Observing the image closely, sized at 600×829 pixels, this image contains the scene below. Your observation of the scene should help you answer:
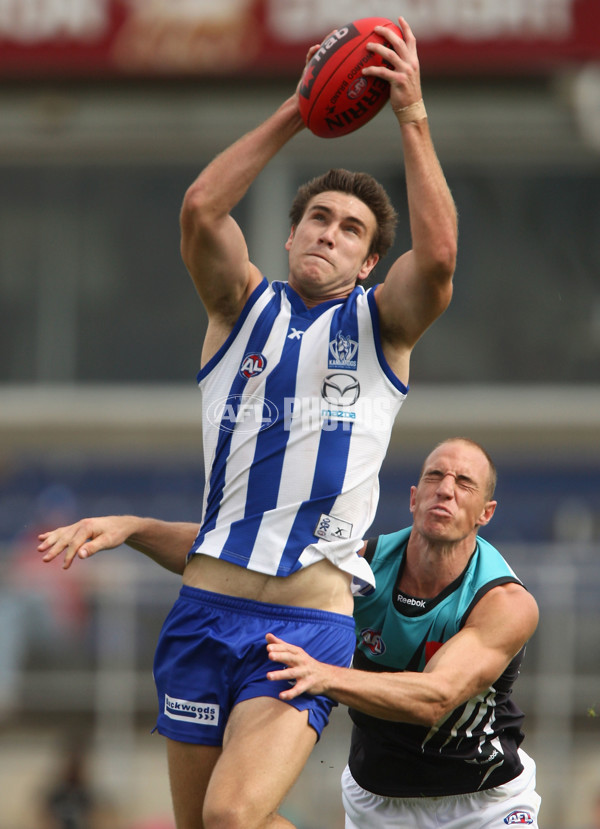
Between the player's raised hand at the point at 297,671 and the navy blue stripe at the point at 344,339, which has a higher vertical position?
the navy blue stripe at the point at 344,339

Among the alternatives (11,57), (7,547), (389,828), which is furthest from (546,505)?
(389,828)

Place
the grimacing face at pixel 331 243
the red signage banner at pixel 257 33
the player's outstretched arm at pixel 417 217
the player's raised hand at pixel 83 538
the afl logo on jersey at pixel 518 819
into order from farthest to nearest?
the red signage banner at pixel 257 33 → the afl logo on jersey at pixel 518 819 → the grimacing face at pixel 331 243 → the player's raised hand at pixel 83 538 → the player's outstretched arm at pixel 417 217

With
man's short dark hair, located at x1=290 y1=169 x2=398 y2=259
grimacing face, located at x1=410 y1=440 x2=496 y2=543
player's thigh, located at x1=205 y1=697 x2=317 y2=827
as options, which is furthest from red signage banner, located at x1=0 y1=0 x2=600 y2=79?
player's thigh, located at x1=205 y1=697 x2=317 y2=827

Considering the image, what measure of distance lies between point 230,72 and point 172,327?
13.4ft

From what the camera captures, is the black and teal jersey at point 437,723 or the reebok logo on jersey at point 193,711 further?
the black and teal jersey at point 437,723

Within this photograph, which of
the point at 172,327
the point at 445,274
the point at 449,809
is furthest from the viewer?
the point at 172,327

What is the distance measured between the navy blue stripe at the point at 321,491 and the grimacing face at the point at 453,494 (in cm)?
79

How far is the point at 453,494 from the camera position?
520 cm

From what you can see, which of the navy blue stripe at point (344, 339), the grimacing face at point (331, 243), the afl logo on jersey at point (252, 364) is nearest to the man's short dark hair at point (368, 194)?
the grimacing face at point (331, 243)

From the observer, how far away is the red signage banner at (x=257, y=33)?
57.6ft

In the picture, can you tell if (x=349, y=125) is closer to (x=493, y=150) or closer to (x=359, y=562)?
(x=359, y=562)

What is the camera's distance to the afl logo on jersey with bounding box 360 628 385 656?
17.8 feet

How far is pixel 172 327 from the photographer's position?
1952 centimetres

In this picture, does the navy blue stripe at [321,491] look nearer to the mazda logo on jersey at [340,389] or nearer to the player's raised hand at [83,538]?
the mazda logo on jersey at [340,389]
